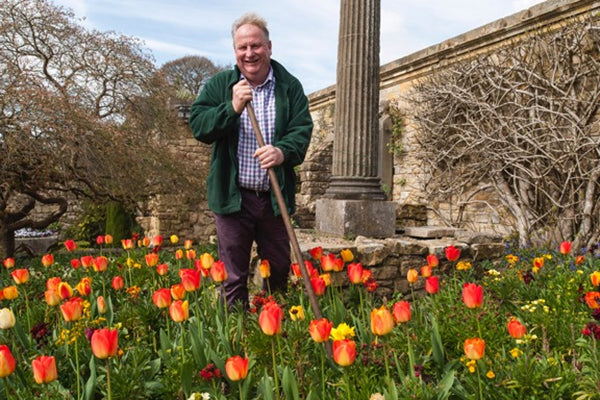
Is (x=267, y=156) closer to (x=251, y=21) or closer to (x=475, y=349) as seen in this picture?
(x=251, y=21)

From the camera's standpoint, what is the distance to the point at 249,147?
2.87 meters

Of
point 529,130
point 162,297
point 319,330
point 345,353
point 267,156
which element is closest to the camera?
point 345,353

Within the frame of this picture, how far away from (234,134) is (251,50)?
1.67 feet

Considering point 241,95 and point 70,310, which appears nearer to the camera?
point 70,310

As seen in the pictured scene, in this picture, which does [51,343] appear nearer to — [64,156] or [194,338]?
[194,338]

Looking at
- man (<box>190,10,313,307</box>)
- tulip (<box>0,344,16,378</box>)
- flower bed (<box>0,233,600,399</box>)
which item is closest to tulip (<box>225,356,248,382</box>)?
flower bed (<box>0,233,600,399</box>)

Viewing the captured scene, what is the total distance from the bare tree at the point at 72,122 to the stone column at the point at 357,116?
126 inches

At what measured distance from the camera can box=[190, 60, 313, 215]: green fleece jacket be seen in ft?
8.95

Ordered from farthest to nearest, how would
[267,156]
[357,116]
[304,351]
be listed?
1. [357,116]
2. [267,156]
3. [304,351]

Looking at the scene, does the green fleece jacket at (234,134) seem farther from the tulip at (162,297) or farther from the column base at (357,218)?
the column base at (357,218)

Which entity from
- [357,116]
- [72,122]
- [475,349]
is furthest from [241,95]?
[72,122]

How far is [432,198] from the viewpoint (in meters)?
9.40

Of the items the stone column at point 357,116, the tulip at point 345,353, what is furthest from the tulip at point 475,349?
the stone column at point 357,116

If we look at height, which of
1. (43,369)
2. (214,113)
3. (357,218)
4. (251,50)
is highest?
(251,50)
